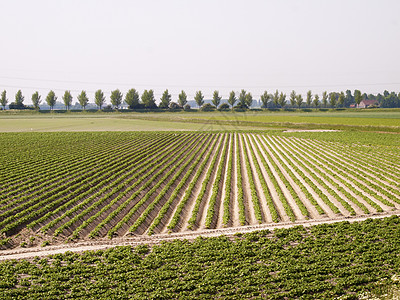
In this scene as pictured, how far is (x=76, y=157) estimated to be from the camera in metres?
41.2

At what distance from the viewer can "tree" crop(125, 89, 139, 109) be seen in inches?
6860

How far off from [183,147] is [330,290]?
41.2 metres

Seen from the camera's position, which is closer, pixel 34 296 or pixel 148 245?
pixel 34 296

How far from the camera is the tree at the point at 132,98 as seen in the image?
174 metres

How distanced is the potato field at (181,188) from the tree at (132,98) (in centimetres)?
12941

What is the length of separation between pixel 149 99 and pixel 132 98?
879 cm

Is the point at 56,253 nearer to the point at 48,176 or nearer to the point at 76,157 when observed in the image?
the point at 48,176

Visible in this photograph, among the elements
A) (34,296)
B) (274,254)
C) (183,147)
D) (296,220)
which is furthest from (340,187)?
(183,147)

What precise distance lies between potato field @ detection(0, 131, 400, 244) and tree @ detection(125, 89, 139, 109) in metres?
129

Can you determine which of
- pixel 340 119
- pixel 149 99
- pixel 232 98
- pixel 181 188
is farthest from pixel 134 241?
pixel 232 98

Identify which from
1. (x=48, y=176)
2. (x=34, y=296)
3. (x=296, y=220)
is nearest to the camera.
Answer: (x=34, y=296)

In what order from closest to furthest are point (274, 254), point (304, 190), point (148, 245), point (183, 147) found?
point (274, 254) < point (148, 245) < point (304, 190) < point (183, 147)

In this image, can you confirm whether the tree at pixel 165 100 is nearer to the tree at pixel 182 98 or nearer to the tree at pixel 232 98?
the tree at pixel 182 98

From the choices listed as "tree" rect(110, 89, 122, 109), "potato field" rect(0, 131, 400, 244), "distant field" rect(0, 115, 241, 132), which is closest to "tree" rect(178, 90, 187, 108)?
"tree" rect(110, 89, 122, 109)
